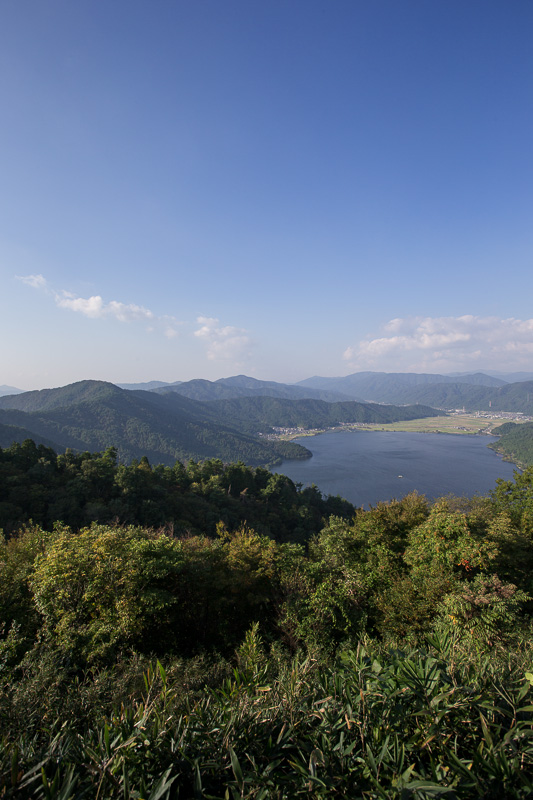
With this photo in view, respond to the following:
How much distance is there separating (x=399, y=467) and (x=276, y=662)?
91.9 metres

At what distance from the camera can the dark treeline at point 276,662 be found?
7.38ft

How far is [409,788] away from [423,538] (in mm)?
8600

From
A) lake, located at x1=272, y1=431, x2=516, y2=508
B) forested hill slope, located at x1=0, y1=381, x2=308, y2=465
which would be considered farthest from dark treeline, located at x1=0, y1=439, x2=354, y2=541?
forested hill slope, located at x1=0, y1=381, x2=308, y2=465

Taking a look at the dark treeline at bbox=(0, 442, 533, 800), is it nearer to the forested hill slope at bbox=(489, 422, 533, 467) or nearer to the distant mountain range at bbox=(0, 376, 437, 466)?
the distant mountain range at bbox=(0, 376, 437, 466)

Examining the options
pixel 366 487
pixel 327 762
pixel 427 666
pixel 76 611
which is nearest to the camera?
pixel 327 762

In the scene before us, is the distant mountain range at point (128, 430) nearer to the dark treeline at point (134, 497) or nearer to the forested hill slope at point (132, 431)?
the forested hill slope at point (132, 431)

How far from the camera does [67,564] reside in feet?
24.9

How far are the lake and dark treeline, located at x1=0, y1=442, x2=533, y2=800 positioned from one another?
41.9 meters

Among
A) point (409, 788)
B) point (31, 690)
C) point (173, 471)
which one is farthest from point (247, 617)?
point (173, 471)

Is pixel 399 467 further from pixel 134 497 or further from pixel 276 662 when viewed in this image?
pixel 276 662

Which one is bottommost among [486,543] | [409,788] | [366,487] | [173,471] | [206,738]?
[366,487]

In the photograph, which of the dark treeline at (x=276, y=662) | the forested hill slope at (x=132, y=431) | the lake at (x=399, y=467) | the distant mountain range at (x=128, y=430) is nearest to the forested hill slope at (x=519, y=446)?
the lake at (x=399, y=467)

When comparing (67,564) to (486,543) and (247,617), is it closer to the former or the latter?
(247,617)

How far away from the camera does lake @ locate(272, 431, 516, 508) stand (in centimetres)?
7019
